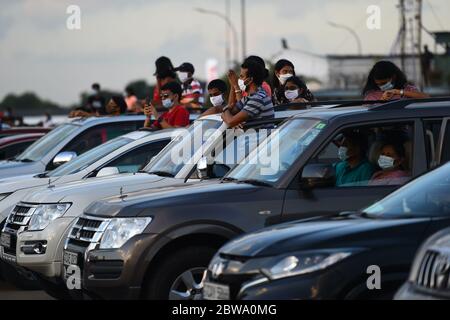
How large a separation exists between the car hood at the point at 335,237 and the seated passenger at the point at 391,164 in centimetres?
197

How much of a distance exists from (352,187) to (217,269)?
204 centimetres

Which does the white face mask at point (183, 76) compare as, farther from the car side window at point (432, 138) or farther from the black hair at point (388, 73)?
the car side window at point (432, 138)

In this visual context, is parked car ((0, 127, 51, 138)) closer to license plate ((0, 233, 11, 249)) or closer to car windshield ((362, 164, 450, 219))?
license plate ((0, 233, 11, 249))

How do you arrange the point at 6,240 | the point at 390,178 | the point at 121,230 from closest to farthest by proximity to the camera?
the point at 121,230, the point at 390,178, the point at 6,240

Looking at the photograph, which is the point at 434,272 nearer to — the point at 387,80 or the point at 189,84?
the point at 387,80

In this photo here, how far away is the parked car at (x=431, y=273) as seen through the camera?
6215 mm

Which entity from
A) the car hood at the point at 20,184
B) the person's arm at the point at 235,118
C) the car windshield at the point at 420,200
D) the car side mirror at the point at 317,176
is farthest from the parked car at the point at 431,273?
the car hood at the point at 20,184

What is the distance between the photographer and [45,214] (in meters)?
11.4

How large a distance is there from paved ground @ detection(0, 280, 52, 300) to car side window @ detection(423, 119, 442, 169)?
439 cm

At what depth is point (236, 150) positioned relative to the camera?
10734 mm

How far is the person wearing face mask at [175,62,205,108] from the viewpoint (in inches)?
685

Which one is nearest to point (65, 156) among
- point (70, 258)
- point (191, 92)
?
point (191, 92)
